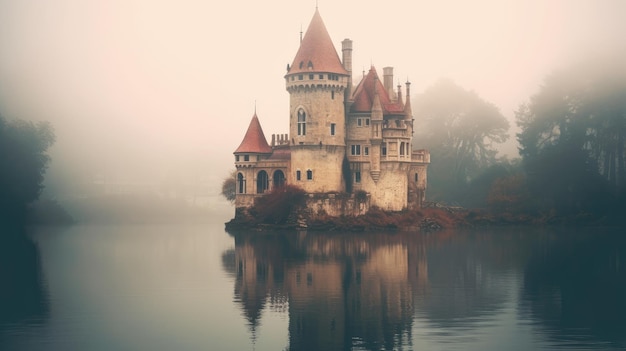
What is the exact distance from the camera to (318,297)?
28.9m

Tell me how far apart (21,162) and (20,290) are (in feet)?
155

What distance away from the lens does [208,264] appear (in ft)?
133

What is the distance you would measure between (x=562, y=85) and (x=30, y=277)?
203 feet

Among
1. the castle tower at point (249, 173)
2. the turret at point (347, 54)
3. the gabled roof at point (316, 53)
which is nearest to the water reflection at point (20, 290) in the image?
the castle tower at point (249, 173)

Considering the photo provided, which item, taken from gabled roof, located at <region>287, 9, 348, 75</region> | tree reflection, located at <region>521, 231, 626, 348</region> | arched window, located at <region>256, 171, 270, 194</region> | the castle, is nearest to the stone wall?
the castle

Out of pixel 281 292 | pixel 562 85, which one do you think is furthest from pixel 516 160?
pixel 281 292

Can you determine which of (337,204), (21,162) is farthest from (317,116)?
(21,162)

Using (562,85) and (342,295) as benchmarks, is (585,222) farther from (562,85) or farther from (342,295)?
(342,295)

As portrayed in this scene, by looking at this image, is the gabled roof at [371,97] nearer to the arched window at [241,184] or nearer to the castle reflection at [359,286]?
the arched window at [241,184]

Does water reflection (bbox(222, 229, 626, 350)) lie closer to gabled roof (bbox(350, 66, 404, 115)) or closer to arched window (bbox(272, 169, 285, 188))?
arched window (bbox(272, 169, 285, 188))

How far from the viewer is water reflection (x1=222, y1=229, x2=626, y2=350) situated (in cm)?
2272

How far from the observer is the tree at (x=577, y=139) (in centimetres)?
7175

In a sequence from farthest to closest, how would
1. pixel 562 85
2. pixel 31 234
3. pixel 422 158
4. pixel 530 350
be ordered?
pixel 562 85 < pixel 422 158 < pixel 31 234 < pixel 530 350

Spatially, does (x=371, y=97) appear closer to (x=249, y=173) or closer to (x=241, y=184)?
(x=249, y=173)
